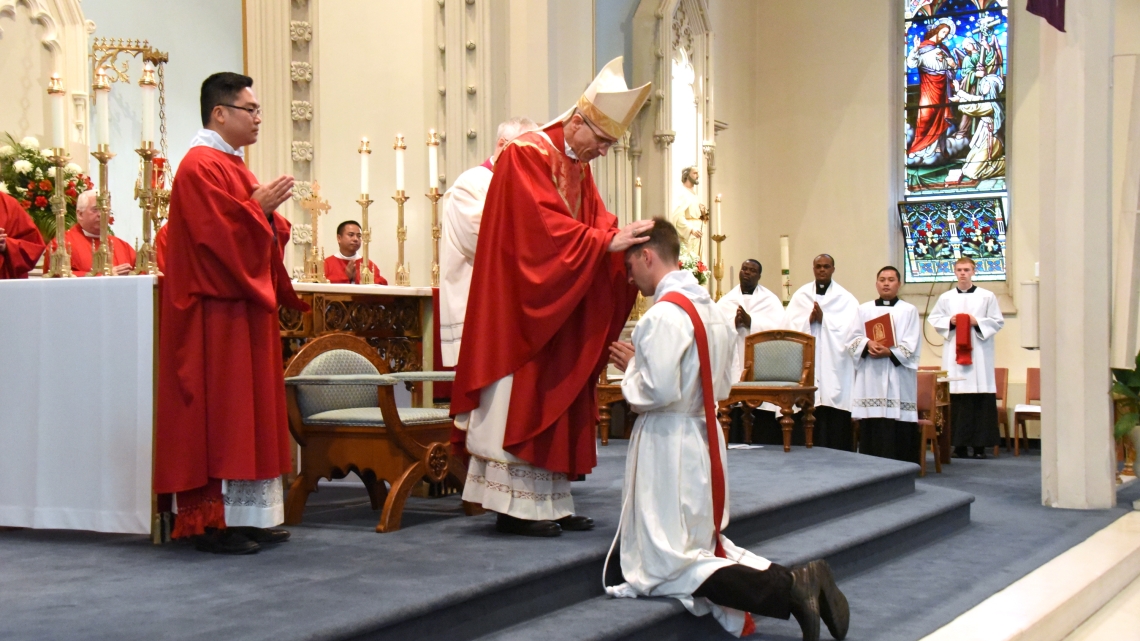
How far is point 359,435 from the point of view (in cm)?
441

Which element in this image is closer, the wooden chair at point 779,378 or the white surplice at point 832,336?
the wooden chair at point 779,378

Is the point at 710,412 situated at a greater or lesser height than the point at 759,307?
lesser

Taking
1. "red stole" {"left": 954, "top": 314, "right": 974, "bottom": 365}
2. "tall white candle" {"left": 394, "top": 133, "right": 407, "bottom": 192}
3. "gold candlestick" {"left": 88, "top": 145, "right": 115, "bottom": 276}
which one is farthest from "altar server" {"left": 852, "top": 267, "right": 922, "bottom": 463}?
"gold candlestick" {"left": 88, "top": 145, "right": 115, "bottom": 276}

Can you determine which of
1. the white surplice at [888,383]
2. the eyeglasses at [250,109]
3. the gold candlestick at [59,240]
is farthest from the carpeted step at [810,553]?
the gold candlestick at [59,240]

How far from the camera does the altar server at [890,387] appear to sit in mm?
8586

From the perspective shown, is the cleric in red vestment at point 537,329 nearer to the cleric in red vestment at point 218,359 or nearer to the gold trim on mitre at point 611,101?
the gold trim on mitre at point 611,101

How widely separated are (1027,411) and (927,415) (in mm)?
1924

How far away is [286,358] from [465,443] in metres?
1.24

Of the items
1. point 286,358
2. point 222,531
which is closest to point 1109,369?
point 286,358

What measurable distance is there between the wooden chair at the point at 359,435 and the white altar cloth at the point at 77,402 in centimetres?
62

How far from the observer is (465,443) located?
4371mm

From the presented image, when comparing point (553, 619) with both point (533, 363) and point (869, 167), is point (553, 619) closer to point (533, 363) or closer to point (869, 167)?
point (533, 363)

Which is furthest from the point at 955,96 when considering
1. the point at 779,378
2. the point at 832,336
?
the point at 779,378

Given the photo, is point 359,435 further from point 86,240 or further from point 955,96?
point 955,96
